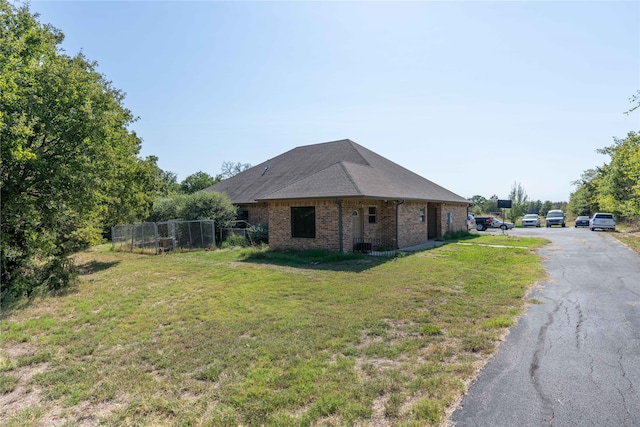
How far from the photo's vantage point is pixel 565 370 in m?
4.01

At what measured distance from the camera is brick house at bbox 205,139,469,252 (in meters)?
13.9

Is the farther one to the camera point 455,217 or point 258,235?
point 455,217

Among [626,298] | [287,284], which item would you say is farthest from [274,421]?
[626,298]

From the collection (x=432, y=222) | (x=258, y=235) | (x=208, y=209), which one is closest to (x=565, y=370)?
(x=258, y=235)

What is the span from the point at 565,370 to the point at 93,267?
51.7ft

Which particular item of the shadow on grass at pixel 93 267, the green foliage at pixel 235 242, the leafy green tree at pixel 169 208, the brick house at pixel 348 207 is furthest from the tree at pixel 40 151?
the leafy green tree at pixel 169 208

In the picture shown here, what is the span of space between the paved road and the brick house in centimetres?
765

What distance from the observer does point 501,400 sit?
3.42m

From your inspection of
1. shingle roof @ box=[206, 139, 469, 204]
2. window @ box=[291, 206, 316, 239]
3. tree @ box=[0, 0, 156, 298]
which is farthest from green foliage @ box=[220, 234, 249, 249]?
tree @ box=[0, 0, 156, 298]

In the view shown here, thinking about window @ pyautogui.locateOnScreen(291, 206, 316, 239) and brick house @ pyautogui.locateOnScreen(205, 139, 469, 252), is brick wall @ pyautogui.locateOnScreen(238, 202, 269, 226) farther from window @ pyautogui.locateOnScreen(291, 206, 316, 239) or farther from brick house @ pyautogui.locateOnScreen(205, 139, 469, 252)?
window @ pyautogui.locateOnScreen(291, 206, 316, 239)

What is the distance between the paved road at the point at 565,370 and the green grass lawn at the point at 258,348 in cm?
26

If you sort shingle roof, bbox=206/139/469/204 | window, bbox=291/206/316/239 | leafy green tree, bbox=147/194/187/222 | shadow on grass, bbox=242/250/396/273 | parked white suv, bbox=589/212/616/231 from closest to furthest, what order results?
shadow on grass, bbox=242/250/396/273, shingle roof, bbox=206/139/469/204, window, bbox=291/206/316/239, leafy green tree, bbox=147/194/187/222, parked white suv, bbox=589/212/616/231

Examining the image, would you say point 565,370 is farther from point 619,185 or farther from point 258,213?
point 619,185

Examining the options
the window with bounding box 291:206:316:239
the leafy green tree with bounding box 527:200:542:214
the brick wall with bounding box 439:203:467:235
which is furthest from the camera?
the leafy green tree with bounding box 527:200:542:214
